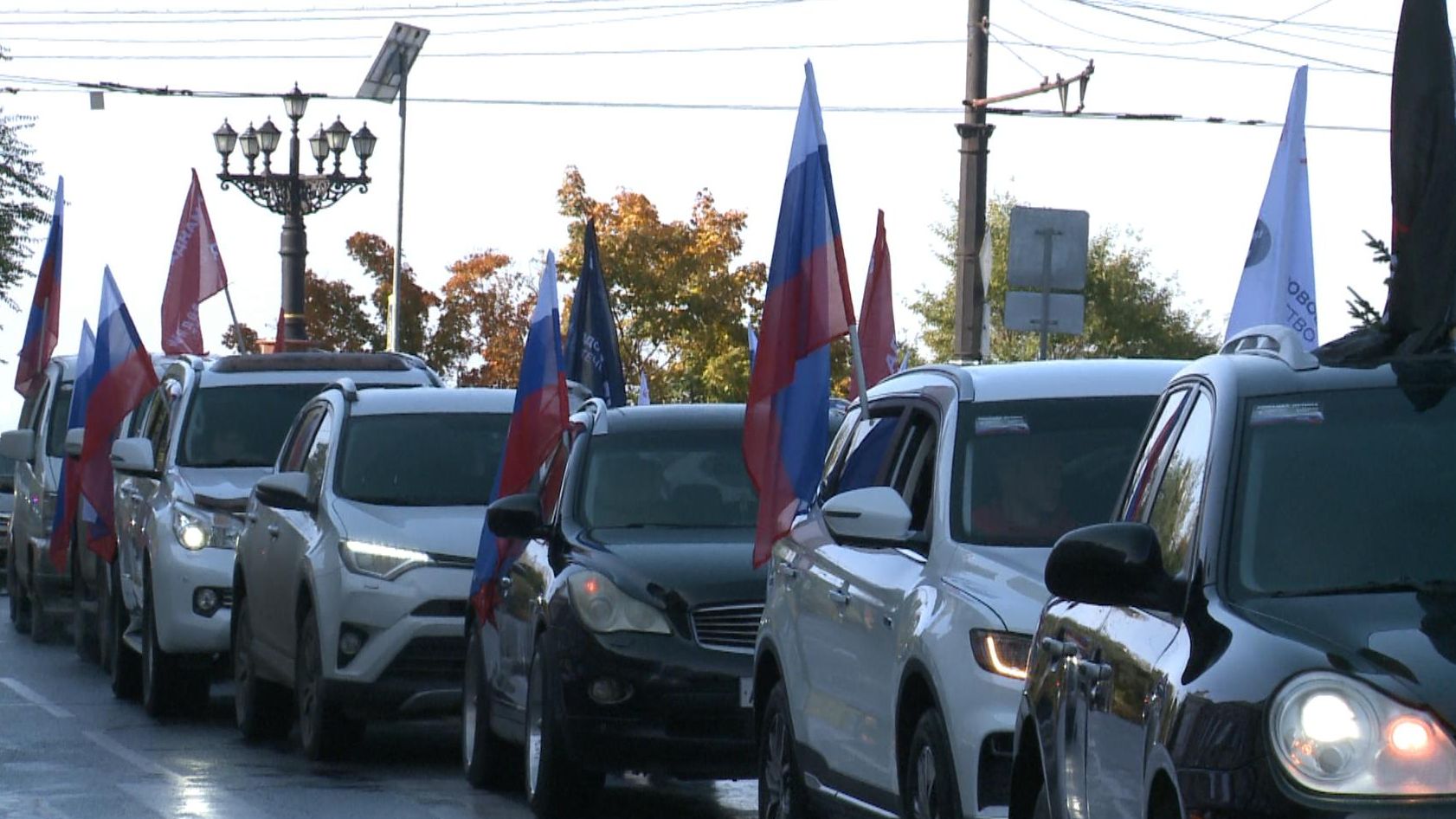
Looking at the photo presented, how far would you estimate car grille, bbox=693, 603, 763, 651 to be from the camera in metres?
11.2

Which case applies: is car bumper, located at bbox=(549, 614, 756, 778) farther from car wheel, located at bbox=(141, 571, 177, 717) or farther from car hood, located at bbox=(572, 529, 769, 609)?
car wheel, located at bbox=(141, 571, 177, 717)

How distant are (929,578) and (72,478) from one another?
14256 mm

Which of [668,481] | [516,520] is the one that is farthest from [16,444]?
[516,520]

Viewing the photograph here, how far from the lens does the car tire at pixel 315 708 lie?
13.6m

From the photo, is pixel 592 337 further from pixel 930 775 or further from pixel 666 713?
pixel 930 775

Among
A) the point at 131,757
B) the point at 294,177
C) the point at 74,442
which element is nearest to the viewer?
the point at 131,757

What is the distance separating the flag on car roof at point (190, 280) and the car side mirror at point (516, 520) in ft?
38.6

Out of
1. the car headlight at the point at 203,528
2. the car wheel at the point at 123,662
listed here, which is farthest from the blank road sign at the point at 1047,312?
the car wheel at the point at 123,662

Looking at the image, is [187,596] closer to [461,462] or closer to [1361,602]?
[461,462]

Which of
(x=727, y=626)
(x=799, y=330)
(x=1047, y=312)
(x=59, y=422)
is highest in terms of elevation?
(x=1047, y=312)

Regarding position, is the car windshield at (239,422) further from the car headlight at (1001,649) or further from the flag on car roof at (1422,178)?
the flag on car roof at (1422,178)

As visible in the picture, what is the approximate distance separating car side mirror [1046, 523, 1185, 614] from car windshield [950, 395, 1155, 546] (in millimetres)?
2711

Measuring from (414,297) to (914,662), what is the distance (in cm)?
5874

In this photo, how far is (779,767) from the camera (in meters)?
9.78
